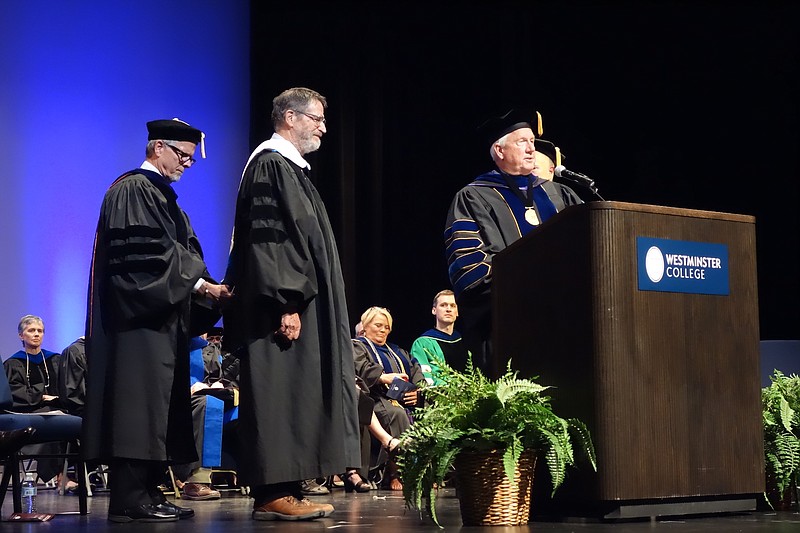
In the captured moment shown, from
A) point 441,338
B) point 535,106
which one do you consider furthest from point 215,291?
point 535,106

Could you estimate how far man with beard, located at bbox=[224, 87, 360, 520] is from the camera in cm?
353

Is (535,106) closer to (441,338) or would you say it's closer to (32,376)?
(441,338)

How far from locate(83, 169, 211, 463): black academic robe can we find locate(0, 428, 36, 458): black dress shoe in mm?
241

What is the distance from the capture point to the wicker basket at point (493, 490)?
2.90 meters

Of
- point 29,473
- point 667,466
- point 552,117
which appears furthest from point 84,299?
point 667,466

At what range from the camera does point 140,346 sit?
12.6 feet

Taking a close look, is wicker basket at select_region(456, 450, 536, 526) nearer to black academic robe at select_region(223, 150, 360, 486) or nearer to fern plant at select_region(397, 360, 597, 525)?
fern plant at select_region(397, 360, 597, 525)

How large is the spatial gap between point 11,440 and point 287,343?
1.11 meters

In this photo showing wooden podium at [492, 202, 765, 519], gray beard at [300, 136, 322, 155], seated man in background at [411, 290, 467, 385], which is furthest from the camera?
seated man in background at [411, 290, 467, 385]

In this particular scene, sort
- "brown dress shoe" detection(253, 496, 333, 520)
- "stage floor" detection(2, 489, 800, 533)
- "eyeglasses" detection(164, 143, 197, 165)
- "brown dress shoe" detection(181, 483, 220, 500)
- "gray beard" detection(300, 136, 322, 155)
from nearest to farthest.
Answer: "stage floor" detection(2, 489, 800, 533), "brown dress shoe" detection(253, 496, 333, 520), "gray beard" detection(300, 136, 322, 155), "eyeglasses" detection(164, 143, 197, 165), "brown dress shoe" detection(181, 483, 220, 500)

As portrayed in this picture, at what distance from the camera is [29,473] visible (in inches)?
330

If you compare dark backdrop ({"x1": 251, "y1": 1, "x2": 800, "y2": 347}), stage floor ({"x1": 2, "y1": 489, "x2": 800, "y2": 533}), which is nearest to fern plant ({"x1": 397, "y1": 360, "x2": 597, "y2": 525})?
stage floor ({"x1": 2, "y1": 489, "x2": 800, "y2": 533})

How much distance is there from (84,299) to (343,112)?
2514mm

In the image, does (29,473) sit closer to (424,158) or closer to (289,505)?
(424,158)
